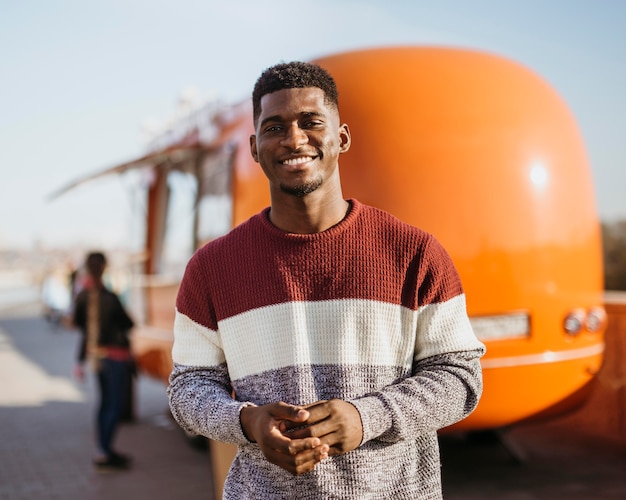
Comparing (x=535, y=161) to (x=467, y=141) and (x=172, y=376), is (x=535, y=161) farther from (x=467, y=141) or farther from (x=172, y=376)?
(x=172, y=376)

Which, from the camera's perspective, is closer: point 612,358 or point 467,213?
point 467,213

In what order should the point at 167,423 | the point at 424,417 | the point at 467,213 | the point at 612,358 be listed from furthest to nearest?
the point at 167,423
the point at 612,358
the point at 467,213
the point at 424,417

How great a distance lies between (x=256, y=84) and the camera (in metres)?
1.99

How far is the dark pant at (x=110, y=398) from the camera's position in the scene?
631cm

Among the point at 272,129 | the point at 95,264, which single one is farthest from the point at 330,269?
the point at 95,264

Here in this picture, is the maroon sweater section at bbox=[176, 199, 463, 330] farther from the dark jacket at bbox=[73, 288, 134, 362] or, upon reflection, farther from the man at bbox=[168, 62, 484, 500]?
the dark jacket at bbox=[73, 288, 134, 362]

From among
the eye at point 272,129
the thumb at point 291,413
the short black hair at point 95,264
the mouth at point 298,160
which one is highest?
the eye at point 272,129

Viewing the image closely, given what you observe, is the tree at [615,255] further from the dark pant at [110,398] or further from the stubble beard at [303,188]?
the stubble beard at [303,188]

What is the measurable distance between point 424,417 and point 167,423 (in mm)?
6755

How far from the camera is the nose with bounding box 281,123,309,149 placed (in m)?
1.86

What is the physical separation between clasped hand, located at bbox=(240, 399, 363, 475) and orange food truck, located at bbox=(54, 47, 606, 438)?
2796 mm

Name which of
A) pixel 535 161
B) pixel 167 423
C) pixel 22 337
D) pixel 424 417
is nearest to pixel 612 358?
pixel 535 161

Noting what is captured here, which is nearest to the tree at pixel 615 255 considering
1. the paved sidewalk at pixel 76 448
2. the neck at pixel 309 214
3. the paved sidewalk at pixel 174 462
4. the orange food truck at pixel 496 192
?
the paved sidewalk at pixel 174 462

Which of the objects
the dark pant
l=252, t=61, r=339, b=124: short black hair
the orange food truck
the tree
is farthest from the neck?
the tree
